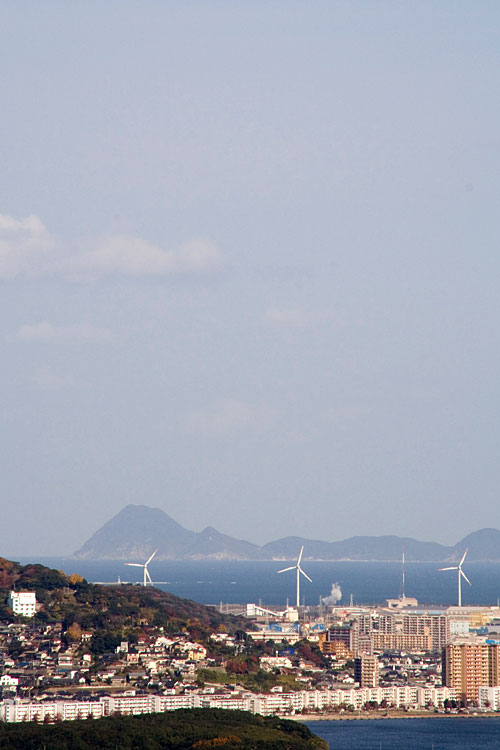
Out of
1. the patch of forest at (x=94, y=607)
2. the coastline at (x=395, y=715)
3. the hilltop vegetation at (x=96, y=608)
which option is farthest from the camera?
the patch of forest at (x=94, y=607)

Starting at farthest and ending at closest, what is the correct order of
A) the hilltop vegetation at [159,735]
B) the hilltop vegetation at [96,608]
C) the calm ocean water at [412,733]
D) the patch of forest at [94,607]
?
the patch of forest at [94,607] < the hilltop vegetation at [96,608] < the calm ocean water at [412,733] < the hilltop vegetation at [159,735]

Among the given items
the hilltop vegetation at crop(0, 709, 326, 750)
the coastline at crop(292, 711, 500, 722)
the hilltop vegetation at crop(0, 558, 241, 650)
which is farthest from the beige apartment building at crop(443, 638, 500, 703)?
the hilltop vegetation at crop(0, 709, 326, 750)

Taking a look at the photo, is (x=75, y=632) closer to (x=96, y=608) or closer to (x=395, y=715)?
(x=96, y=608)

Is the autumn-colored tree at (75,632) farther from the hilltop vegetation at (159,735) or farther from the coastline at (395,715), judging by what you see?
the hilltop vegetation at (159,735)

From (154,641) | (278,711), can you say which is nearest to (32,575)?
(154,641)

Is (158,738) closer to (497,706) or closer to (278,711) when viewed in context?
Answer: (278,711)

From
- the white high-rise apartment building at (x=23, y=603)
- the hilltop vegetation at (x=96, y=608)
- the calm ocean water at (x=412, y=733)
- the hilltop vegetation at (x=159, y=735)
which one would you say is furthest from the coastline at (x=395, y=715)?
the white high-rise apartment building at (x=23, y=603)

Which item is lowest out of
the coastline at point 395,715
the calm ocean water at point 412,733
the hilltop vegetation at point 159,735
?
the calm ocean water at point 412,733
